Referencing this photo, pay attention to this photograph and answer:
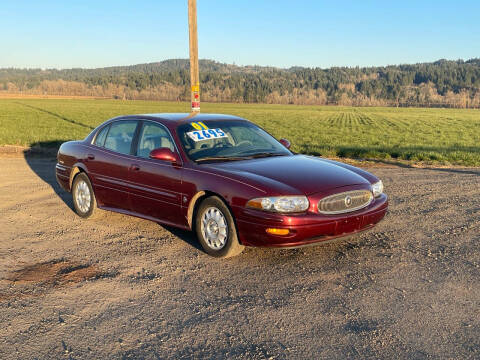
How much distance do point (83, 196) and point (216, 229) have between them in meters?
2.82

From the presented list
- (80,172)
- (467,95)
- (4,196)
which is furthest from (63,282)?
(467,95)

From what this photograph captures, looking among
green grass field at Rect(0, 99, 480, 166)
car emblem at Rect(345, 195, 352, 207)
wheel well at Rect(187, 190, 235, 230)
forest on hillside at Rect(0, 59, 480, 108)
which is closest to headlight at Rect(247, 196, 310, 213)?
car emblem at Rect(345, 195, 352, 207)

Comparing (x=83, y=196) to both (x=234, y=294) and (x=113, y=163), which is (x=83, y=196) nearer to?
(x=113, y=163)

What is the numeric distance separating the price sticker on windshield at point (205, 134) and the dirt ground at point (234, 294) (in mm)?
1242

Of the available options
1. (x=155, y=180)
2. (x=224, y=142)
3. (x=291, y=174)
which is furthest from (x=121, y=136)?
(x=291, y=174)

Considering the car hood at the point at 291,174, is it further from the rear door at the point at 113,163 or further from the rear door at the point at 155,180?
the rear door at the point at 113,163

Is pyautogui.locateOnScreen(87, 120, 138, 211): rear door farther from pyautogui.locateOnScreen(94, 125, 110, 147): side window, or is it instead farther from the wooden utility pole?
the wooden utility pole

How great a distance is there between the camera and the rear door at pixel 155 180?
5.49 m

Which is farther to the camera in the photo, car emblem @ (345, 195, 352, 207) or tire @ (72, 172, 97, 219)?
tire @ (72, 172, 97, 219)

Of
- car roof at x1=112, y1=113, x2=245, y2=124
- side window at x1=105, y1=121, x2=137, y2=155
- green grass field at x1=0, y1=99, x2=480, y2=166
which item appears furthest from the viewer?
green grass field at x1=0, y1=99, x2=480, y2=166

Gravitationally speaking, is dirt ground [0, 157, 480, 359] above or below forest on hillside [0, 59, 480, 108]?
below

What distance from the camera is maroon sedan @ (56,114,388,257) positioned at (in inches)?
184

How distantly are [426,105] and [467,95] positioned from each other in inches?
896

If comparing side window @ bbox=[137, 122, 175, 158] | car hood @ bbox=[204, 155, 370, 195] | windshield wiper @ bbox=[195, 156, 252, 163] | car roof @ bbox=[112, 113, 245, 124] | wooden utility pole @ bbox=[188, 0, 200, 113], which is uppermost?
wooden utility pole @ bbox=[188, 0, 200, 113]
